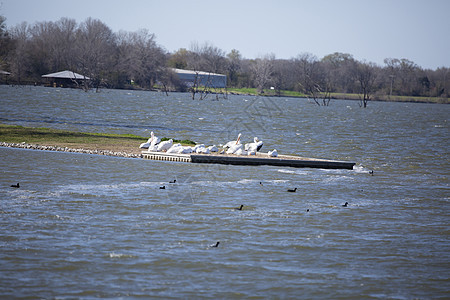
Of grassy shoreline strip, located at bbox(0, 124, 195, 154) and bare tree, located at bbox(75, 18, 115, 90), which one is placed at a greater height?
bare tree, located at bbox(75, 18, 115, 90)

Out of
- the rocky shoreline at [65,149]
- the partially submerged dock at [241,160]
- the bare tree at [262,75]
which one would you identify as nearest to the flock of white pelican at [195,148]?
the partially submerged dock at [241,160]

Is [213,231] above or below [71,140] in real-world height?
below

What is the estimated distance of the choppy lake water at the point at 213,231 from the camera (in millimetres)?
12672

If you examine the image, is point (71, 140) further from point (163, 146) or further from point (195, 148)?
point (195, 148)

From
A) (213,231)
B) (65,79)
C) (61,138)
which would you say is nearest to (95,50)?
(65,79)

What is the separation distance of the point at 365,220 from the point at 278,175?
27.3 feet

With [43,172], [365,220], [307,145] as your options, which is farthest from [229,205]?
[307,145]

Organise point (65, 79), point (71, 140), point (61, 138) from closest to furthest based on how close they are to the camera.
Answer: point (71, 140)
point (61, 138)
point (65, 79)

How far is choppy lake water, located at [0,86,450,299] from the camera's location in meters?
12.7

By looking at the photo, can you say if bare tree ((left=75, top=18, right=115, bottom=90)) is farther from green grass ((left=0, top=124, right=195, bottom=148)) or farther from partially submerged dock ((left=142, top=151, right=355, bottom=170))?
partially submerged dock ((left=142, top=151, right=355, bottom=170))

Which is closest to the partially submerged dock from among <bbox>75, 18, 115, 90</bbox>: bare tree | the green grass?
the green grass

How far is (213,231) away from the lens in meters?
16.7

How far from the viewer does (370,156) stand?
129 ft

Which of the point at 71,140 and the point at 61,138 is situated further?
the point at 61,138
